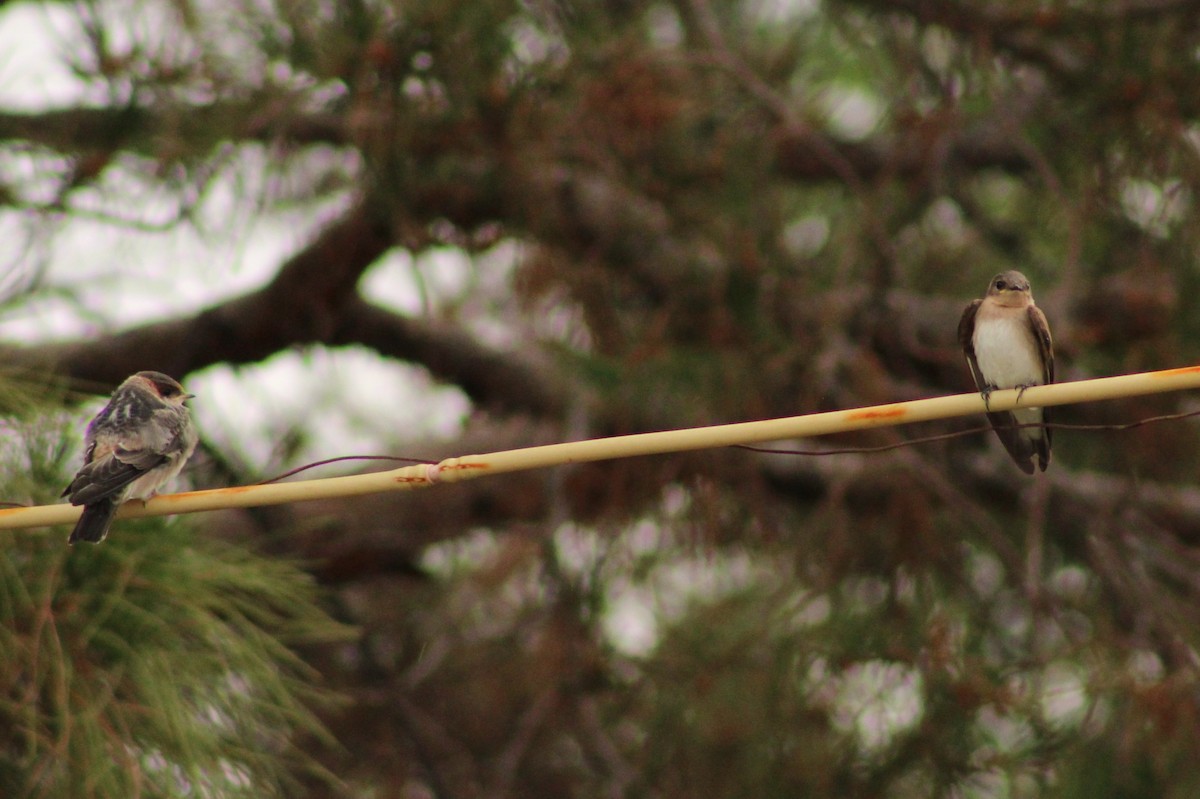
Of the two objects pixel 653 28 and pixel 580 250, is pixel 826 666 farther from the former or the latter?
pixel 653 28

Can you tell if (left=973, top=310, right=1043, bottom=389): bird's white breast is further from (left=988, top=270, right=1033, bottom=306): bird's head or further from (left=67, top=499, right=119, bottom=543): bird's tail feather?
A: (left=67, top=499, right=119, bottom=543): bird's tail feather

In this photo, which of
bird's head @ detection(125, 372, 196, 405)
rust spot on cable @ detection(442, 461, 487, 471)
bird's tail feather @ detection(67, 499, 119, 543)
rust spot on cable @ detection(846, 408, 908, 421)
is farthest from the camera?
bird's head @ detection(125, 372, 196, 405)

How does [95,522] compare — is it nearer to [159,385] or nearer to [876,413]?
[159,385]

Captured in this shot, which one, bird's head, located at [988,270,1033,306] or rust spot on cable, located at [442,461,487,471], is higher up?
bird's head, located at [988,270,1033,306]

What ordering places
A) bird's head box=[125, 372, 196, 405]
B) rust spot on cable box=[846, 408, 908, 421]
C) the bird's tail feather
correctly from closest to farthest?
rust spot on cable box=[846, 408, 908, 421], the bird's tail feather, bird's head box=[125, 372, 196, 405]

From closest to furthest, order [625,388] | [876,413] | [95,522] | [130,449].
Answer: [876,413], [95,522], [130,449], [625,388]

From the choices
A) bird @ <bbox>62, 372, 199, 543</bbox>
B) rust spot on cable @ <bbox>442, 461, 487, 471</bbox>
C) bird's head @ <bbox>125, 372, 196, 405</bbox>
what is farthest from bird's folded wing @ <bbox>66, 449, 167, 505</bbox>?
rust spot on cable @ <bbox>442, 461, 487, 471</bbox>

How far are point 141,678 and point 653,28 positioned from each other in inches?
126

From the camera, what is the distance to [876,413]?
5.90 ft

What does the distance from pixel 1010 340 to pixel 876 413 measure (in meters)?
1.51

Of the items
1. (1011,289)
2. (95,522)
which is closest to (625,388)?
(1011,289)

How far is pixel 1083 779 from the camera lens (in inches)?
152

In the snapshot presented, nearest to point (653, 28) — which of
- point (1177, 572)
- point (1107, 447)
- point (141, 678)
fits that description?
point (1107, 447)

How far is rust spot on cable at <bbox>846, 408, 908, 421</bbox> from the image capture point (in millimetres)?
1763
